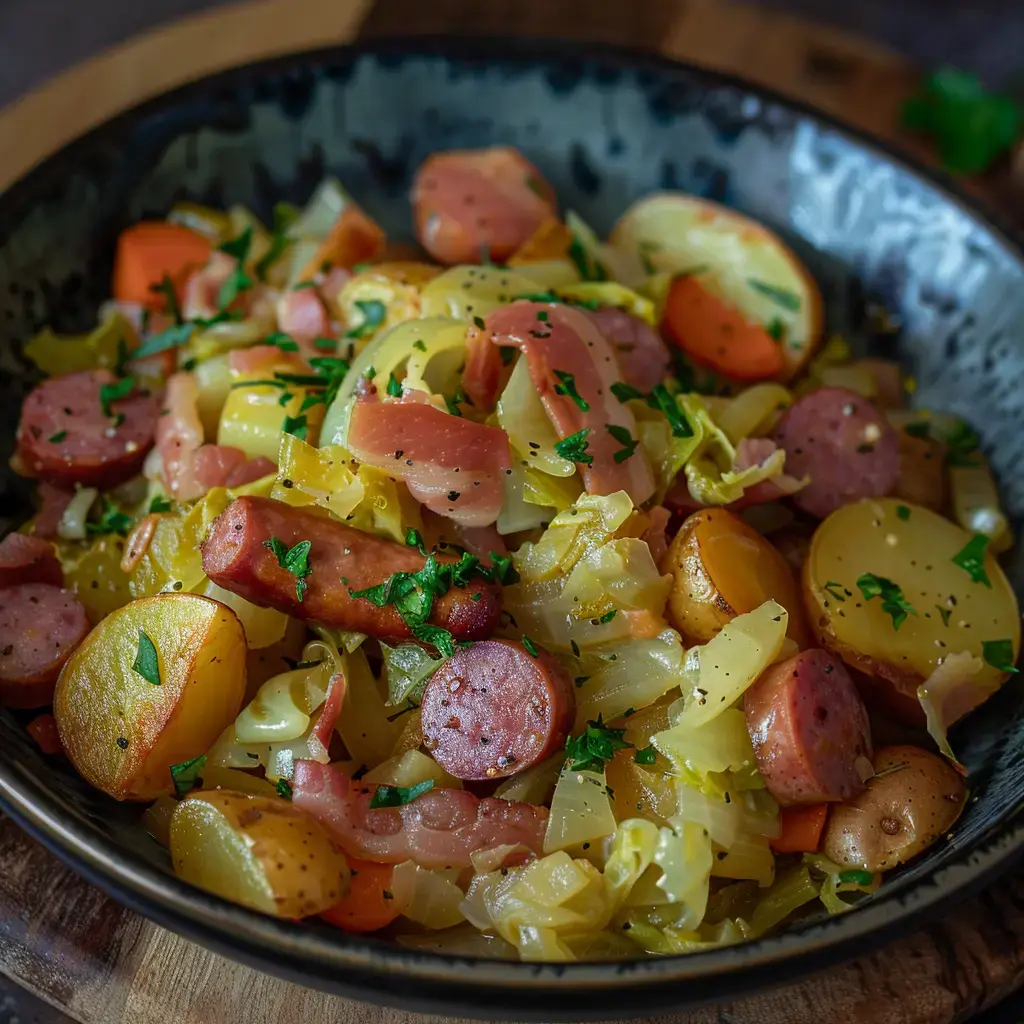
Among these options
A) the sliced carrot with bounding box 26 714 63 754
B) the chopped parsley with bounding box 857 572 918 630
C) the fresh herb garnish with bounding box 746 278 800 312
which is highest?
the fresh herb garnish with bounding box 746 278 800 312

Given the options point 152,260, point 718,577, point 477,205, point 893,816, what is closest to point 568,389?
point 718,577

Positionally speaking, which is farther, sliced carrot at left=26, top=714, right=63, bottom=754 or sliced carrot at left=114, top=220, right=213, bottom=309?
sliced carrot at left=114, top=220, right=213, bottom=309

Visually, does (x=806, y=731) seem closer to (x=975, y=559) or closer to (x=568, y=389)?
(x=975, y=559)

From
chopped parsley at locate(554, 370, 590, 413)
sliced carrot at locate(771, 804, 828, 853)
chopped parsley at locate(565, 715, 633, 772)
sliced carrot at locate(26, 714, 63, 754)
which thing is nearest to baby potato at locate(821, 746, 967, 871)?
sliced carrot at locate(771, 804, 828, 853)

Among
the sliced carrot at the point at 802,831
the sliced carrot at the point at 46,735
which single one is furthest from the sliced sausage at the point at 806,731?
the sliced carrot at the point at 46,735

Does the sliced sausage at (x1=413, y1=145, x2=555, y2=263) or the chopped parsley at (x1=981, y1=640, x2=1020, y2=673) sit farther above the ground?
the sliced sausage at (x1=413, y1=145, x2=555, y2=263)

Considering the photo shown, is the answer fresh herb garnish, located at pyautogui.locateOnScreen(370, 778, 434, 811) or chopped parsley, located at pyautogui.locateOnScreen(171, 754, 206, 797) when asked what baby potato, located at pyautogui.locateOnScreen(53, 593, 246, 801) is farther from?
fresh herb garnish, located at pyautogui.locateOnScreen(370, 778, 434, 811)

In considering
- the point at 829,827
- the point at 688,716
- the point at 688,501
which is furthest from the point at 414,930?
the point at 688,501

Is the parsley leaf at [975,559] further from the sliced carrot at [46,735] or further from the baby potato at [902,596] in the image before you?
the sliced carrot at [46,735]
